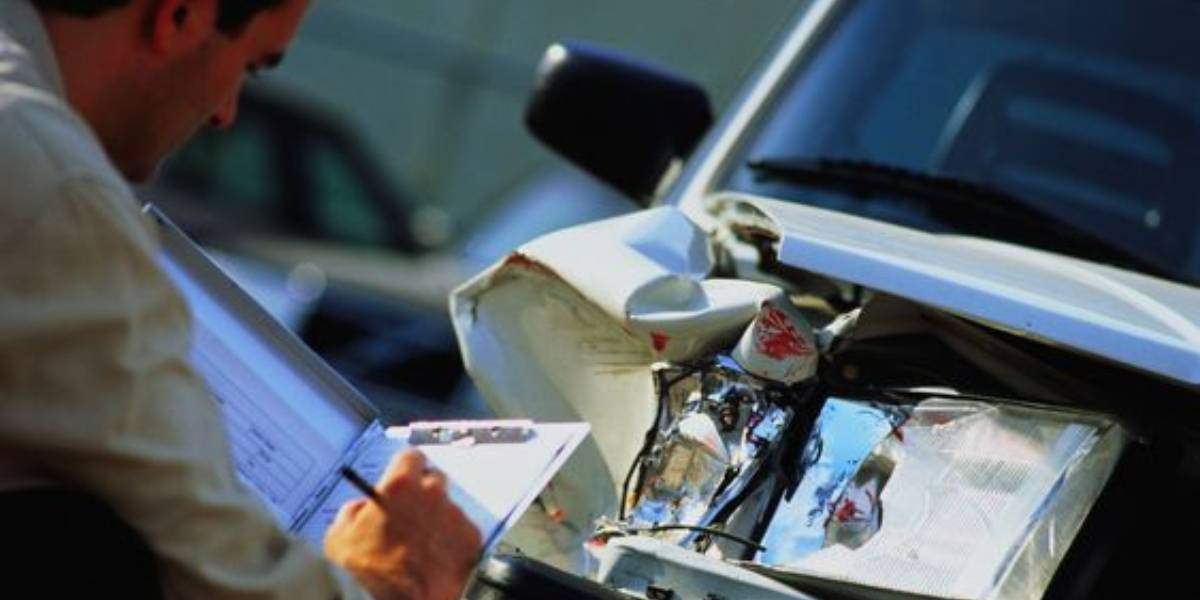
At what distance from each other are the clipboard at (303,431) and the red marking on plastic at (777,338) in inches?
14.3

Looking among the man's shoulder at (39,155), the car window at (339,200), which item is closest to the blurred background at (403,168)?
the car window at (339,200)

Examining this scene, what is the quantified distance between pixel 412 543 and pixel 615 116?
2.34 meters

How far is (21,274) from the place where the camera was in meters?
2.30

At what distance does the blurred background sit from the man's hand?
1.71m

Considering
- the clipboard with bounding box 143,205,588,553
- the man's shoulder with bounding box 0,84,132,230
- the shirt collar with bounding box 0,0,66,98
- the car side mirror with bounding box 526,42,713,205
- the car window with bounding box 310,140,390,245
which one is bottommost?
the car window with bounding box 310,140,390,245

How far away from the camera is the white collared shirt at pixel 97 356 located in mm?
2305

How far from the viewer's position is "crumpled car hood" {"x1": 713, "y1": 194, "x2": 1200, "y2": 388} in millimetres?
2906

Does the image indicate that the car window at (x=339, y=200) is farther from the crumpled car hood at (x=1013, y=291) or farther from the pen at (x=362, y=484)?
the pen at (x=362, y=484)

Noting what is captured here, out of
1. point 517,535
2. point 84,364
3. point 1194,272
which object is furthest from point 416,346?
point 84,364

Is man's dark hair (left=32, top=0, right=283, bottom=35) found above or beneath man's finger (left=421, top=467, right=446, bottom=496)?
above

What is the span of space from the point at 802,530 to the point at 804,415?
0.59 ft

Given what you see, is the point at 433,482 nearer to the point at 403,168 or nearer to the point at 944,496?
the point at 944,496

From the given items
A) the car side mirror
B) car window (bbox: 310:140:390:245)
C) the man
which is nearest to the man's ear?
the man

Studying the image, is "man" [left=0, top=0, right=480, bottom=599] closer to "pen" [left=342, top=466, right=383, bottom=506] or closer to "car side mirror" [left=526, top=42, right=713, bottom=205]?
"pen" [left=342, top=466, right=383, bottom=506]
